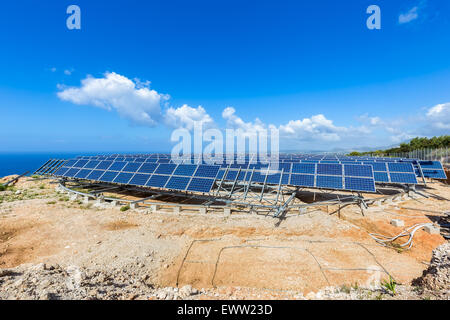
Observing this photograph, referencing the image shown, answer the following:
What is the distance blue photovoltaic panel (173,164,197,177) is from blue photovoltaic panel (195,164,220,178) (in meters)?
0.56

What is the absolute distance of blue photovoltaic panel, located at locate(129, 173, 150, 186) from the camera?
54.3 ft

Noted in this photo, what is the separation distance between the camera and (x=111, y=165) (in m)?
21.6

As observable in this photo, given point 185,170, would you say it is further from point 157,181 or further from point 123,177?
point 123,177

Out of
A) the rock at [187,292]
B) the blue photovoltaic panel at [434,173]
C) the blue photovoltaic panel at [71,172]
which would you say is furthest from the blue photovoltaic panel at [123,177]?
the blue photovoltaic panel at [434,173]

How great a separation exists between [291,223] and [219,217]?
486 centimetres

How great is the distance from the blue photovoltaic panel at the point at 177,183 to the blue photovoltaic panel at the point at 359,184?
41.5ft

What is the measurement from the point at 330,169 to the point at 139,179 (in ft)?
57.7

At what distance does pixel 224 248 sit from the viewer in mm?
9211

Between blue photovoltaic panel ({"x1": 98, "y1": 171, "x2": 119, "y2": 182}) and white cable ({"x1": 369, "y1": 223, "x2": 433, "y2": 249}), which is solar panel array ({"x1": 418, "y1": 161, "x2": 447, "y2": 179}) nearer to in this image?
white cable ({"x1": 369, "y1": 223, "x2": 433, "y2": 249})

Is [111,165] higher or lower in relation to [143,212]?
higher

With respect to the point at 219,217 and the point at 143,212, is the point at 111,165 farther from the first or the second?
the point at 219,217

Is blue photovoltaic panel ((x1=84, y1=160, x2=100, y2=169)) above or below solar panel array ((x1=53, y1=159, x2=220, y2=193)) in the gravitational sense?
above

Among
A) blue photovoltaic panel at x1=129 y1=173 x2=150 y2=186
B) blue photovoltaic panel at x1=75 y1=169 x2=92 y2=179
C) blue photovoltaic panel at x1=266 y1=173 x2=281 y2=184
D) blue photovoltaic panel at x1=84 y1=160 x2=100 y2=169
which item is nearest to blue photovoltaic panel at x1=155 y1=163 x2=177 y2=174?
blue photovoltaic panel at x1=129 y1=173 x2=150 y2=186
